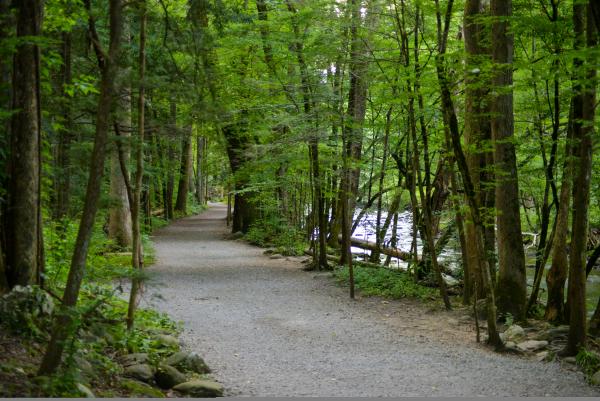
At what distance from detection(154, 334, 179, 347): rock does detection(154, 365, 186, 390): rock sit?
109cm

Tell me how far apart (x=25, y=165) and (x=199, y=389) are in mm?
2625

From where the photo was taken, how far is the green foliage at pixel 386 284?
11.7 meters

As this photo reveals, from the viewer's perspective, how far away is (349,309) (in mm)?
10539

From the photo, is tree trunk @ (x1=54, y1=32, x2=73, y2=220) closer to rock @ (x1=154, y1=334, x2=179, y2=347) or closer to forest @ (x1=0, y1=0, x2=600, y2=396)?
forest @ (x1=0, y1=0, x2=600, y2=396)

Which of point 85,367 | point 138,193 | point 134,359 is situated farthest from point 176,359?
point 138,193

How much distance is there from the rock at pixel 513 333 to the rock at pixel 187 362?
4439 mm

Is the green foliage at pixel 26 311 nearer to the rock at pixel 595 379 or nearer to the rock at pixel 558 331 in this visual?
the rock at pixel 595 379

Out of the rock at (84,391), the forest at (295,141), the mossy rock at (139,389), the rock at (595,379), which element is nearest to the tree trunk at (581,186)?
the forest at (295,141)

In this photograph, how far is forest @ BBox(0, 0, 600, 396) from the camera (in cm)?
519

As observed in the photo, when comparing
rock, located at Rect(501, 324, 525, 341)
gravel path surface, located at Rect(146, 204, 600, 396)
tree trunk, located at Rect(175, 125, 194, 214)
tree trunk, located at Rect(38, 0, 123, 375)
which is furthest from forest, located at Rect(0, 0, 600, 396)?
tree trunk, located at Rect(175, 125, 194, 214)

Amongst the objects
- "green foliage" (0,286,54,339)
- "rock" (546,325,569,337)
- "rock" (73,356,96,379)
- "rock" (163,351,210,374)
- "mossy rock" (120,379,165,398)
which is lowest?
"rock" (546,325,569,337)

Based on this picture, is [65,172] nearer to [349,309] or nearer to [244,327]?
[244,327]

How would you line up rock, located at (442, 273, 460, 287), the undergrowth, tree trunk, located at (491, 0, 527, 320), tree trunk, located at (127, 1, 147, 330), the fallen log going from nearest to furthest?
the undergrowth < tree trunk, located at (127, 1, 147, 330) < tree trunk, located at (491, 0, 527, 320) < rock, located at (442, 273, 460, 287) < the fallen log

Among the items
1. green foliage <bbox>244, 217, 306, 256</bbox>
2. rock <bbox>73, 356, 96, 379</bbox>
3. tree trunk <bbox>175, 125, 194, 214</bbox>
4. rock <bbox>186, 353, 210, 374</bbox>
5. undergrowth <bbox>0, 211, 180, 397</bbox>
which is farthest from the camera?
tree trunk <bbox>175, 125, 194, 214</bbox>
